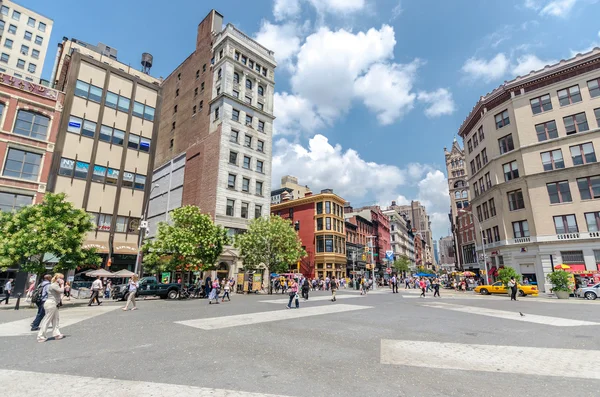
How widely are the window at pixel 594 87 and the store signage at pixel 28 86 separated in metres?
58.7

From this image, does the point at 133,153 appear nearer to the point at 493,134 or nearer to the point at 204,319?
the point at 204,319

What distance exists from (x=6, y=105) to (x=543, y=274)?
57.5m

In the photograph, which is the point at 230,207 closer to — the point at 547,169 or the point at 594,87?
the point at 547,169

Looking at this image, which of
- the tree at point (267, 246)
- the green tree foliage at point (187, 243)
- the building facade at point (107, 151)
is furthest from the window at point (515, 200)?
the building facade at point (107, 151)

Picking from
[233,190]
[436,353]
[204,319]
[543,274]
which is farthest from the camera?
[233,190]

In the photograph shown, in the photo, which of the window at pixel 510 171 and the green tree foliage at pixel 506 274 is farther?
the window at pixel 510 171

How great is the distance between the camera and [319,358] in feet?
24.1

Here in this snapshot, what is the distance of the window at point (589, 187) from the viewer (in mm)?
33438

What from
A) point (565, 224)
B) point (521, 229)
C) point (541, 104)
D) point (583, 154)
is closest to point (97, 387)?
point (565, 224)

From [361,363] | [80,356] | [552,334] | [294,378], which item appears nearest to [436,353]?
[361,363]

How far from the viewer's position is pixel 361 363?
6969mm

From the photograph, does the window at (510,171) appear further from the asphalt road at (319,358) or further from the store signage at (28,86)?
the store signage at (28,86)

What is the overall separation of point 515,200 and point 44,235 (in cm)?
4766

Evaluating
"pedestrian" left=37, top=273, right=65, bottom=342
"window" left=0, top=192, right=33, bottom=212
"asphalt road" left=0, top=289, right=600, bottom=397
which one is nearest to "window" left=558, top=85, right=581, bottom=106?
"asphalt road" left=0, top=289, right=600, bottom=397
